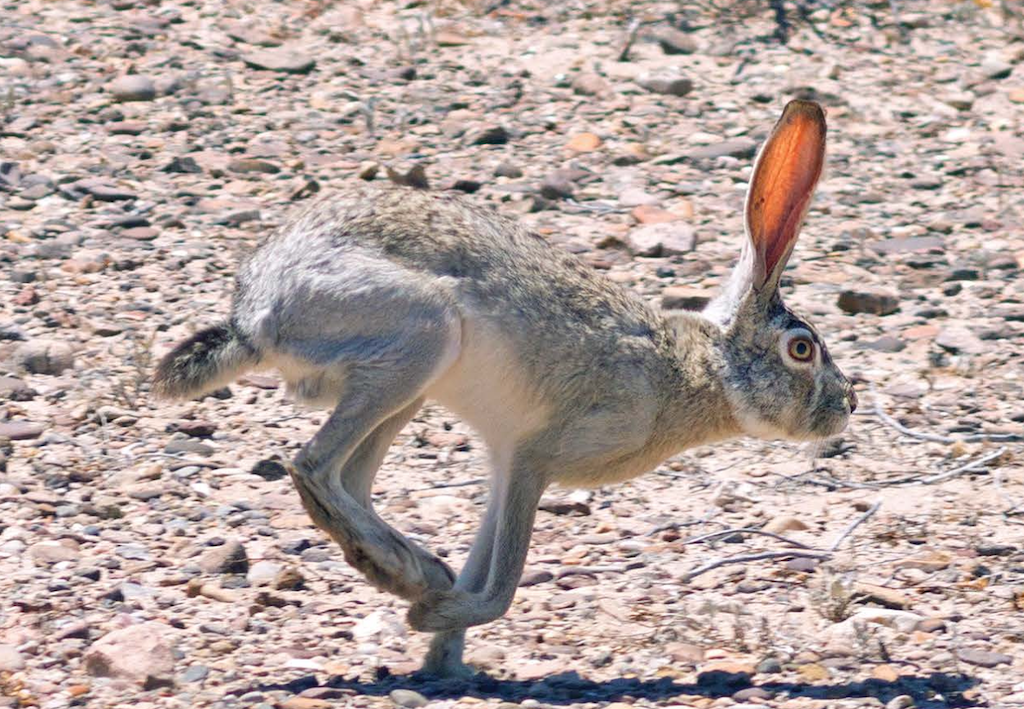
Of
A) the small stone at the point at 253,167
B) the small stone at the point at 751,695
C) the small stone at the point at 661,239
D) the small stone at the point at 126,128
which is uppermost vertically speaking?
the small stone at the point at 661,239

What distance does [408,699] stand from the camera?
533 centimetres

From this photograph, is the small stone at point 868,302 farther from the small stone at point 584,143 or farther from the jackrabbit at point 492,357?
the small stone at point 584,143

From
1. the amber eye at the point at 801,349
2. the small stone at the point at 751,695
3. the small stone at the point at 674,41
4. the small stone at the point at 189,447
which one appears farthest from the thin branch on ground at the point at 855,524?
the small stone at the point at 674,41

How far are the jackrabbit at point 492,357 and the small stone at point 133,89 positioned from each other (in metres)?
5.09

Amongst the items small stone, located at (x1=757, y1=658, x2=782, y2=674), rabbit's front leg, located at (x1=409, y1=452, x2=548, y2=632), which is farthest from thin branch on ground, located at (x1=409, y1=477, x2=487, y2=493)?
small stone, located at (x1=757, y1=658, x2=782, y2=674)

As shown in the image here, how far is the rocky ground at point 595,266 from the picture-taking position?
19.1ft

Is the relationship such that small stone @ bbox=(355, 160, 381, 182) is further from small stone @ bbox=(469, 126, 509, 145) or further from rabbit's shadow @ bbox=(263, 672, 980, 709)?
rabbit's shadow @ bbox=(263, 672, 980, 709)

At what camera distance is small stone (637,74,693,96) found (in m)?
11.2

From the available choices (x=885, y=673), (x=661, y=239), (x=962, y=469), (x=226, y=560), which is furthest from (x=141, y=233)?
(x=885, y=673)

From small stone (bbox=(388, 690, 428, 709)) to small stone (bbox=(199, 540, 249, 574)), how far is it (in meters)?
1.12

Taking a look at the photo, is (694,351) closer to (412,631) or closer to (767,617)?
(767,617)

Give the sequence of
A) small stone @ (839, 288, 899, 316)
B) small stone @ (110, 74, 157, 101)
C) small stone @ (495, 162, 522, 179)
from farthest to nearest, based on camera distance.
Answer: small stone @ (110, 74, 157, 101), small stone @ (495, 162, 522, 179), small stone @ (839, 288, 899, 316)

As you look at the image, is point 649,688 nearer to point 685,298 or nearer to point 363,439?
point 363,439

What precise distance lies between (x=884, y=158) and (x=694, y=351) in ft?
15.1
